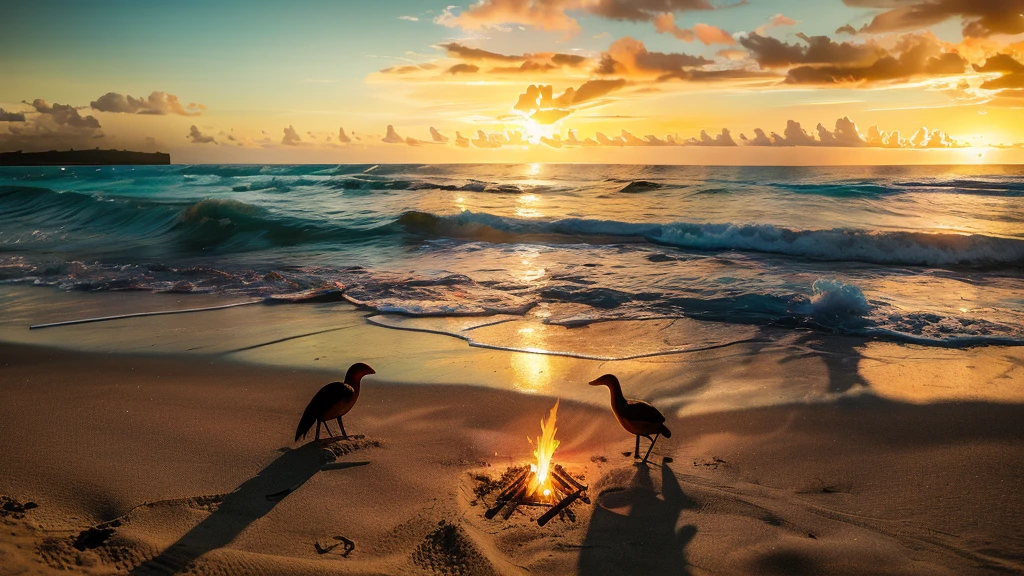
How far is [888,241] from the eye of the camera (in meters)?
16.3

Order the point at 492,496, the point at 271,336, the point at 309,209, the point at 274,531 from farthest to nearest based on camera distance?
the point at 309,209 < the point at 271,336 < the point at 492,496 < the point at 274,531

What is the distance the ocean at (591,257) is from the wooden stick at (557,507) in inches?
136

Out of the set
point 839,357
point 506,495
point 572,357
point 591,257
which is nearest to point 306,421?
point 506,495

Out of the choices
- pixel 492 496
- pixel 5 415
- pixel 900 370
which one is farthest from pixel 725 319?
pixel 5 415

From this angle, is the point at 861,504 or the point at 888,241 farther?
the point at 888,241

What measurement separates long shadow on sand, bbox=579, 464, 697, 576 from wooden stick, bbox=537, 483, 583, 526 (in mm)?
145

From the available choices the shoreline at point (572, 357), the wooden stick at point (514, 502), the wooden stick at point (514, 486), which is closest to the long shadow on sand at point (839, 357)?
the shoreline at point (572, 357)

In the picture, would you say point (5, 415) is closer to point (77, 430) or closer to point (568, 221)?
point (77, 430)

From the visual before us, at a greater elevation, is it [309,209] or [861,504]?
[309,209]

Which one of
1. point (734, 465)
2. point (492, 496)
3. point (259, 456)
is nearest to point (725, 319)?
point (734, 465)

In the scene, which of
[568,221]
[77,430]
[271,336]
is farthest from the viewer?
[568,221]

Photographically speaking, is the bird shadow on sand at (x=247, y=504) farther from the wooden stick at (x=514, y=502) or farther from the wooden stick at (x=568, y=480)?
the wooden stick at (x=568, y=480)

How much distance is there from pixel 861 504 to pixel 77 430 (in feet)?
19.0

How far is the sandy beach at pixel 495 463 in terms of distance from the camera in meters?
3.24
